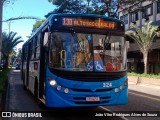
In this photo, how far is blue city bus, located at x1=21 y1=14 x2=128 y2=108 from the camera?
10117 mm

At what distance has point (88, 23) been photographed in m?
10.8

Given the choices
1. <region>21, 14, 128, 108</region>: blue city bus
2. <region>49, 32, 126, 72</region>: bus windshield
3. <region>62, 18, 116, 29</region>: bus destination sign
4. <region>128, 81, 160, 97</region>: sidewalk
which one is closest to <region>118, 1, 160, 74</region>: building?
<region>128, 81, 160, 97</region>: sidewalk

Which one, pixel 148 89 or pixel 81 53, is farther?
pixel 148 89

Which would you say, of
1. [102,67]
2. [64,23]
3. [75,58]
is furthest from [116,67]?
[64,23]

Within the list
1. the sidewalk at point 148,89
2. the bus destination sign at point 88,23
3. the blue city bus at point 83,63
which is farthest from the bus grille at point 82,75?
the sidewalk at point 148,89

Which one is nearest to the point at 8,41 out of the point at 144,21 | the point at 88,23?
the point at 144,21

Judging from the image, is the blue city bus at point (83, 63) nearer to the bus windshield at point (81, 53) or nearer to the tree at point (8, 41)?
the bus windshield at point (81, 53)

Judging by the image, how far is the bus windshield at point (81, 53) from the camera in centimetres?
1023

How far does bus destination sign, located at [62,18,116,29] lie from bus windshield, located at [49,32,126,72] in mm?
324

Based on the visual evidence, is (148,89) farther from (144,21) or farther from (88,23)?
(144,21)

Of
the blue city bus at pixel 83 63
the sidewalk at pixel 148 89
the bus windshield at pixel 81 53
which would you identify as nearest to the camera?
the blue city bus at pixel 83 63

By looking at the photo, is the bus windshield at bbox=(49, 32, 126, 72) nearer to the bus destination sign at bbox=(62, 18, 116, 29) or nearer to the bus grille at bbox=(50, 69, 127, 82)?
the bus grille at bbox=(50, 69, 127, 82)

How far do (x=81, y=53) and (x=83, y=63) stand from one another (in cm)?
30

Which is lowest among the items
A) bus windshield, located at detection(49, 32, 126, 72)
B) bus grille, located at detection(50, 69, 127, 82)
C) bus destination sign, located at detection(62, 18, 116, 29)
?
bus grille, located at detection(50, 69, 127, 82)
